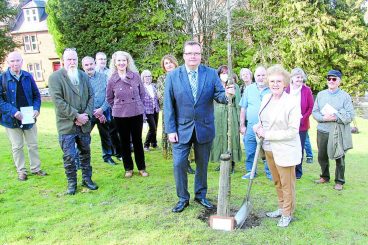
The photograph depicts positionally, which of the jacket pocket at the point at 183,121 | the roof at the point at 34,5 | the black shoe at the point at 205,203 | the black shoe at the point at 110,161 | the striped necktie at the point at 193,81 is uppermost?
the roof at the point at 34,5

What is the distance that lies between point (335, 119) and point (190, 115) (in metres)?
2.35

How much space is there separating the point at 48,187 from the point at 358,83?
18010 mm

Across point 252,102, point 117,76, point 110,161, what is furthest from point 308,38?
point 117,76

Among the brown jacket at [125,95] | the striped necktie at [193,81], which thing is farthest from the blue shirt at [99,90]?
the striped necktie at [193,81]

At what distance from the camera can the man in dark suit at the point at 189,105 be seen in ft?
13.7

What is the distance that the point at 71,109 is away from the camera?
189 inches

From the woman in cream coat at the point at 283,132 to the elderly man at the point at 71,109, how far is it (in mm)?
2553

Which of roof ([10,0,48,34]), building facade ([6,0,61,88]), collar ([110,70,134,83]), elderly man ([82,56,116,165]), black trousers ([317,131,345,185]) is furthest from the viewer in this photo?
building facade ([6,0,61,88])

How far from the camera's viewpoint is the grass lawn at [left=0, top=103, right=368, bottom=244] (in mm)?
3705

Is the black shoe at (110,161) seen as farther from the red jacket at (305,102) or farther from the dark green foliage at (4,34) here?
the dark green foliage at (4,34)

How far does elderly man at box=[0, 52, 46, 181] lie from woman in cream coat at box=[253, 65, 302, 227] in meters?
3.83

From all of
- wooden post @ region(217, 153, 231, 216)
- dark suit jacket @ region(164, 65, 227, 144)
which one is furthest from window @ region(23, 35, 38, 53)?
wooden post @ region(217, 153, 231, 216)

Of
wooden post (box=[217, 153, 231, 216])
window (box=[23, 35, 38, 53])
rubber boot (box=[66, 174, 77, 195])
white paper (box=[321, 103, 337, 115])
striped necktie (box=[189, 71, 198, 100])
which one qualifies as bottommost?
rubber boot (box=[66, 174, 77, 195])

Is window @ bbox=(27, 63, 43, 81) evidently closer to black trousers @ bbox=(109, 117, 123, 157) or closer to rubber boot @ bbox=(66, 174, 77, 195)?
black trousers @ bbox=(109, 117, 123, 157)
